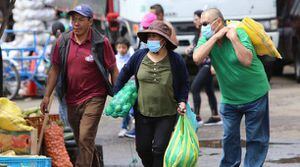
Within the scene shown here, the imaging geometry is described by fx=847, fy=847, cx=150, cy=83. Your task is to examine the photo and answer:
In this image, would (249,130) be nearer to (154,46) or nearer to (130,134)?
(154,46)

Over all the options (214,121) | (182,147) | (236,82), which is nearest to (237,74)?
(236,82)

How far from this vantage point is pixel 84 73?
837cm

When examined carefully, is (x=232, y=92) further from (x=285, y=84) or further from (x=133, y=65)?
(x=285, y=84)

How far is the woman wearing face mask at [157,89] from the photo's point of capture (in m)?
7.89

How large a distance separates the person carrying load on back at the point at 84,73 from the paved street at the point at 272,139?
5.26 ft

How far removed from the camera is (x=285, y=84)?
17859mm

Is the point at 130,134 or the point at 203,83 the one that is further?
the point at 203,83

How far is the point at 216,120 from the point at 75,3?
12.4 ft

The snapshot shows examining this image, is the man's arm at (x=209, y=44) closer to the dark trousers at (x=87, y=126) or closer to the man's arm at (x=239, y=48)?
the man's arm at (x=239, y=48)

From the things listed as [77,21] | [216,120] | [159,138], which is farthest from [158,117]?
[216,120]

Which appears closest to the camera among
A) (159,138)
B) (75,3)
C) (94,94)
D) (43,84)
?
(159,138)

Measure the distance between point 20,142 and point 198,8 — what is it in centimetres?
919

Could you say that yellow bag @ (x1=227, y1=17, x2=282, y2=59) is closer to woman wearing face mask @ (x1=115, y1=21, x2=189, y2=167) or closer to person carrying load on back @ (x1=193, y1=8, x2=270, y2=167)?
person carrying load on back @ (x1=193, y1=8, x2=270, y2=167)

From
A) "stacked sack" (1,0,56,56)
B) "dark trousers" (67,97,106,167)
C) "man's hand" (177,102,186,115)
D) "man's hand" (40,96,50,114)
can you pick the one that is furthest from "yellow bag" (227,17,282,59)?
"stacked sack" (1,0,56,56)
